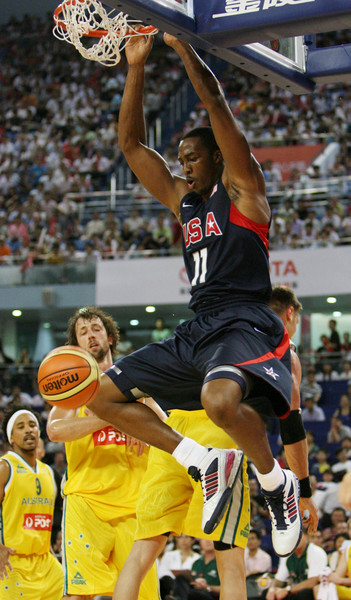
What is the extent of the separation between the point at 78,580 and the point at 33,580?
1.52 metres

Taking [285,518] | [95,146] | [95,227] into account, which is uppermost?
[95,146]

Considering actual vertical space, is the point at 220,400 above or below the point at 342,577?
above

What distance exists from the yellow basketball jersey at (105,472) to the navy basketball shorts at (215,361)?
141 cm

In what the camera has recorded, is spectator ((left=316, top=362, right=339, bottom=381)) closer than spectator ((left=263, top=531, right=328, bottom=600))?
No

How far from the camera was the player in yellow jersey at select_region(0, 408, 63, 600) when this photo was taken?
24.0ft

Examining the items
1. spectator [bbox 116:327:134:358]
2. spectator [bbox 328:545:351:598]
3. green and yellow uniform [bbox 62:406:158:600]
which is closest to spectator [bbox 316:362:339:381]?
spectator [bbox 116:327:134:358]

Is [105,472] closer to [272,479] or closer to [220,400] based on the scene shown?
[272,479]

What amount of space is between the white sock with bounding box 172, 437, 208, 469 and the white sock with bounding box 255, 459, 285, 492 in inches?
13.4

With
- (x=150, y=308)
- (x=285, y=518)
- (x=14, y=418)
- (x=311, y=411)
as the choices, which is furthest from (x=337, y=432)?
(x=285, y=518)

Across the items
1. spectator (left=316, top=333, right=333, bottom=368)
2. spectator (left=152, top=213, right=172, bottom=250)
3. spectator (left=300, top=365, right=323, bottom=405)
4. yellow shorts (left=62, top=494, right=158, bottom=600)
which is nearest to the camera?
yellow shorts (left=62, top=494, right=158, bottom=600)

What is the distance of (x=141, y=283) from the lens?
20188 mm

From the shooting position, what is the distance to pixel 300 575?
33.0 ft

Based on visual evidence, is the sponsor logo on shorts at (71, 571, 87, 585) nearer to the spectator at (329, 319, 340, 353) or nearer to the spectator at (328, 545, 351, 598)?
the spectator at (328, 545, 351, 598)

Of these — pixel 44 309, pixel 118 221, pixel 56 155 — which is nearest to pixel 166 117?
pixel 56 155
